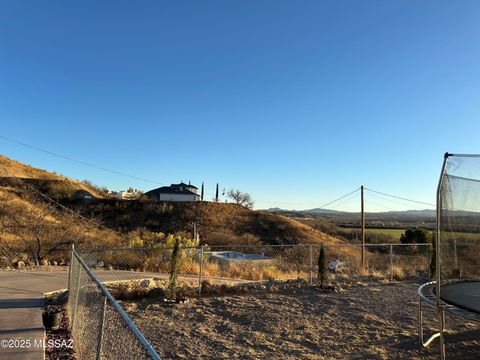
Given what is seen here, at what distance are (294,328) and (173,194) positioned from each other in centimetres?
6847

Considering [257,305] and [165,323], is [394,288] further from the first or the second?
[165,323]

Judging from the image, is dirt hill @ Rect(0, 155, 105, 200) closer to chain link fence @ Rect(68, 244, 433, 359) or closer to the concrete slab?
chain link fence @ Rect(68, 244, 433, 359)

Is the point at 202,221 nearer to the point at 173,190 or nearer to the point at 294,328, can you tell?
the point at 173,190

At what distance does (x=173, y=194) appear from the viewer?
7562 cm

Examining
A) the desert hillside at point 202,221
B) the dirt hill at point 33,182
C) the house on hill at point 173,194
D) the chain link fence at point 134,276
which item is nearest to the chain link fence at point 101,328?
the chain link fence at point 134,276

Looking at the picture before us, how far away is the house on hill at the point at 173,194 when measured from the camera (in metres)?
74.9

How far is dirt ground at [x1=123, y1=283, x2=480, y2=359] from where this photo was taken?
22.8 feet

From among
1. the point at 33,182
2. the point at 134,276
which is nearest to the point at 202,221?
the point at 33,182

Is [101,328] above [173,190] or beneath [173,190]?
beneath

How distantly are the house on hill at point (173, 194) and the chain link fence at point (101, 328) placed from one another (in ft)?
225

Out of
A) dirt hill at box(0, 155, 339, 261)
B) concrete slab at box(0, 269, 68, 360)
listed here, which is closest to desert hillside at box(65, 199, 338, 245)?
dirt hill at box(0, 155, 339, 261)

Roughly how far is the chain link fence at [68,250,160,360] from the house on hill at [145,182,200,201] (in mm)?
68452

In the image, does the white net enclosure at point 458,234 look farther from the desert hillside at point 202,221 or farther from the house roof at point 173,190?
the house roof at point 173,190

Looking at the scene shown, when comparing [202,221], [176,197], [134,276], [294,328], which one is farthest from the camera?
[176,197]
